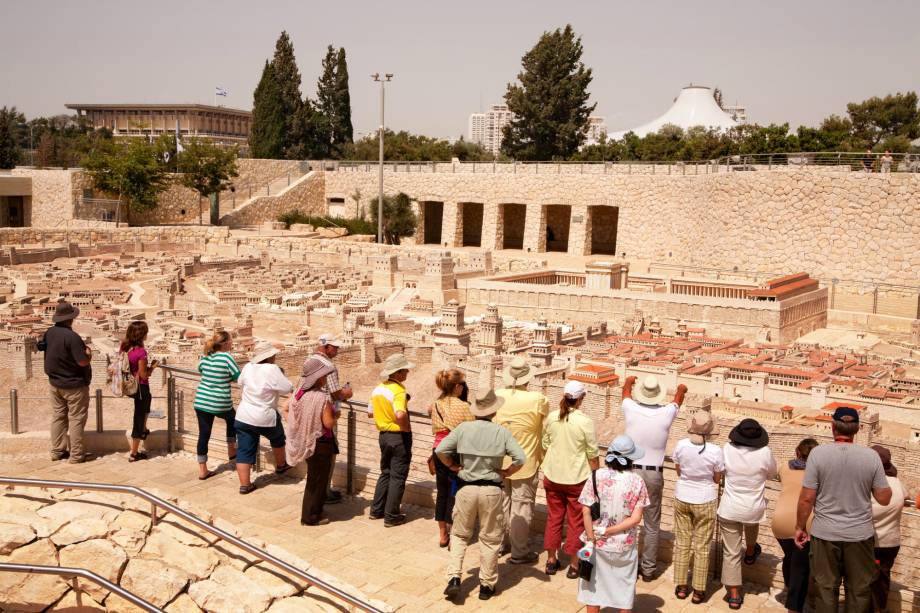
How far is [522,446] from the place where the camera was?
18.6 feet

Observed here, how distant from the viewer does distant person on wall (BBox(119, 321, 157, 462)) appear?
7.16m

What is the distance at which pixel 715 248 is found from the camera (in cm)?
3384

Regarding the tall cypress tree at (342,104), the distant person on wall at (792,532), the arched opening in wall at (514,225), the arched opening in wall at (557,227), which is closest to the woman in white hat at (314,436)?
the distant person on wall at (792,532)

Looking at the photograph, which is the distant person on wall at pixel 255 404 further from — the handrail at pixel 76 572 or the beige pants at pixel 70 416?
the handrail at pixel 76 572

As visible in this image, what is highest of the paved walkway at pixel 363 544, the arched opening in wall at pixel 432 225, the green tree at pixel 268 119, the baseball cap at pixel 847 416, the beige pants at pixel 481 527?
the green tree at pixel 268 119

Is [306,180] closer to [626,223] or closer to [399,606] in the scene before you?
[626,223]

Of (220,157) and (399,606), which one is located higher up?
(220,157)

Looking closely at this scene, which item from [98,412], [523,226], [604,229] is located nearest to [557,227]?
[523,226]

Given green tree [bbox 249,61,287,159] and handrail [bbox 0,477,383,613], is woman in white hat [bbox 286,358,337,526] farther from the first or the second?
green tree [bbox 249,61,287,159]

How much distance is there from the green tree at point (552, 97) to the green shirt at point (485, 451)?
44.3 meters

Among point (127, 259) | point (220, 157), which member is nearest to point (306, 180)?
point (220, 157)

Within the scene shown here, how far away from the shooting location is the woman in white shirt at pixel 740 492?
5.15 m

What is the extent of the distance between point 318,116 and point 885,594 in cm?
5021

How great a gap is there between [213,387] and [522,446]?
261 centimetres
